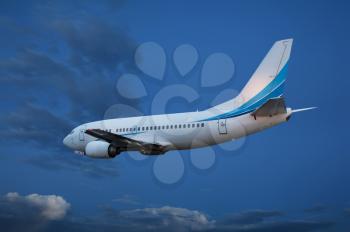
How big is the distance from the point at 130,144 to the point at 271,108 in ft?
43.2

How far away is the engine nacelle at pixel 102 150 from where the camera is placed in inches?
1751

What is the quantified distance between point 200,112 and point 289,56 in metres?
8.59

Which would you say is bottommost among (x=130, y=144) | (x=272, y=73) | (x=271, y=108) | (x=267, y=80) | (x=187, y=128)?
(x=271, y=108)

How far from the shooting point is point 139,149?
148 feet

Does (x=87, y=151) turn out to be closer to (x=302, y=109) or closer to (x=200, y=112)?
(x=200, y=112)

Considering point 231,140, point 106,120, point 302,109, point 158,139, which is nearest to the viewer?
point 302,109

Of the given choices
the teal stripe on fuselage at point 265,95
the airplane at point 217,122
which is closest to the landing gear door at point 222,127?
the airplane at point 217,122

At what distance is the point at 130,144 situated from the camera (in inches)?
1735

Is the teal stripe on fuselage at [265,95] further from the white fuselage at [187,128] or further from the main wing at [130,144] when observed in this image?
the main wing at [130,144]

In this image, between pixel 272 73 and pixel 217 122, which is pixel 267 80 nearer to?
pixel 272 73

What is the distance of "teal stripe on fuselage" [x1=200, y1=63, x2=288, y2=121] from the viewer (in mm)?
39625

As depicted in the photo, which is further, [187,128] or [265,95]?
[187,128]

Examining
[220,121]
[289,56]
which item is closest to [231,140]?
[220,121]

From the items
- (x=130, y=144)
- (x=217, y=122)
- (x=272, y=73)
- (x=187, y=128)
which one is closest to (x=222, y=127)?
(x=217, y=122)
